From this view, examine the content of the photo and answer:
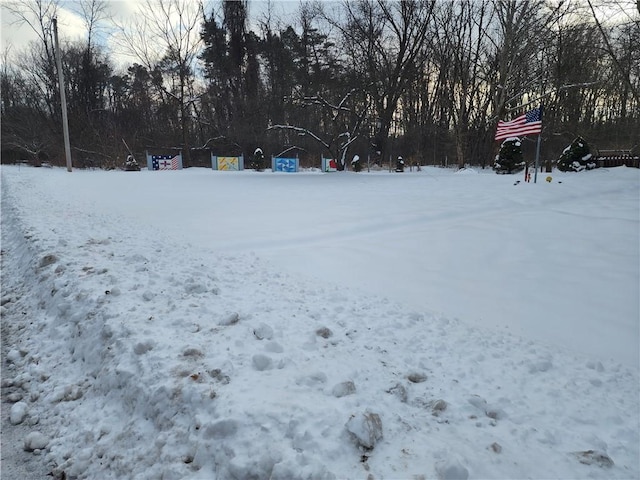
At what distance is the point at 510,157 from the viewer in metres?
17.9

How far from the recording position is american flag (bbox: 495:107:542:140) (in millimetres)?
11375

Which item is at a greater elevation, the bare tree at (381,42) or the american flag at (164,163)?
the bare tree at (381,42)

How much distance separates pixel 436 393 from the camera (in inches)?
93.2

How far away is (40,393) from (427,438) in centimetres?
233

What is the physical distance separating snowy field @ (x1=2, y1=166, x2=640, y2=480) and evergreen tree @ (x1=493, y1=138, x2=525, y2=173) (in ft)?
42.7

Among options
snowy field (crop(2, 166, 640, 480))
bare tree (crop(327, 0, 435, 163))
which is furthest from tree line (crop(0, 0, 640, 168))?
snowy field (crop(2, 166, 640, 480))

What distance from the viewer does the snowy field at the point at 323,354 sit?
6.12 ft

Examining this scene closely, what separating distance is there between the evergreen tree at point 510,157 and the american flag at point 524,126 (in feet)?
17.2

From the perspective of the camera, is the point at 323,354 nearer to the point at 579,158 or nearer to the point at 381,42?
the point at 579,158

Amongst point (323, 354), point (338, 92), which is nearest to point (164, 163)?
point (338, 92)

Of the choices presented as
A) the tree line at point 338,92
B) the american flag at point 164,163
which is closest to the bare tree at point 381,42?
the tree line at point 338,92

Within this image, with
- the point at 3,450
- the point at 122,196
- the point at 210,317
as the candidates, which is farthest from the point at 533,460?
the point at 122,196

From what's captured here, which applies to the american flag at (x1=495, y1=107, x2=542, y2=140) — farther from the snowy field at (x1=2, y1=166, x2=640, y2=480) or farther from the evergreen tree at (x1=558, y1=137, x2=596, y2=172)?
the snowy field at (x1=2, y1=166, x2=640, y2=480)

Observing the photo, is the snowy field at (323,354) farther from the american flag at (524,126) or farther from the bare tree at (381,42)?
the bare tree at (381,42)
